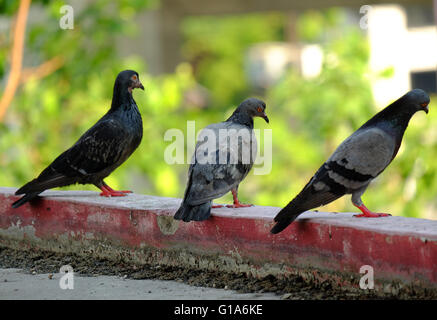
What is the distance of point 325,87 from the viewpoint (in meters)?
12.4

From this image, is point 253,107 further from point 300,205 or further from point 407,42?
point 407,42

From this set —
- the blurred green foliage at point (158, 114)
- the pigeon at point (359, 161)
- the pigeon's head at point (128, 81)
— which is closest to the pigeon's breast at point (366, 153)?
the pigeon at point (359, 161)

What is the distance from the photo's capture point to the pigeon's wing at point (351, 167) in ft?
14.6

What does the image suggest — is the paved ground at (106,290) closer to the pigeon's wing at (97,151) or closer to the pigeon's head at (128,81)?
Result: the pigeon's wing at (97,151)

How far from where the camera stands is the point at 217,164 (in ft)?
15.8

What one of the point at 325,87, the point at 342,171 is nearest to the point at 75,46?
the point at 325,87

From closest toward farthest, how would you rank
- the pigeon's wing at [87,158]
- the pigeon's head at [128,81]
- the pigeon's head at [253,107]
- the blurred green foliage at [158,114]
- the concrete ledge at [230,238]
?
1. the concrete ledge at [230,238]
2. the pigeon's head at [253,107]
3. the pigeon's wing at [87,158]
4. the pigeon's head at [128,81]
5. the blurred green foliage at [158,114]

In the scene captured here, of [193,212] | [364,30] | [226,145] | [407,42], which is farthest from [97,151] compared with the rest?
[407,42]

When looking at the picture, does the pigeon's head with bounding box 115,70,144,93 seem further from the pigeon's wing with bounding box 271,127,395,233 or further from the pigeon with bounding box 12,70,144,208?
the pigeon's wing with bounding box 271,127,395,233

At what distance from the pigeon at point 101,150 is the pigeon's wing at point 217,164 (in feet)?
2.77

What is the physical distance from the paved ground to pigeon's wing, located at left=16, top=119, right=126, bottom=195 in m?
0.91

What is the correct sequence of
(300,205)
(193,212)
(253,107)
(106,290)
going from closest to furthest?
1. (300,205)
2. (106,290)
3. (193,212)
4. (253,107)

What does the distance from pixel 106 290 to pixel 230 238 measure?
76cm

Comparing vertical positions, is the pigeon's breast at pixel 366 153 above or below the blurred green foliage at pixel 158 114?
below
